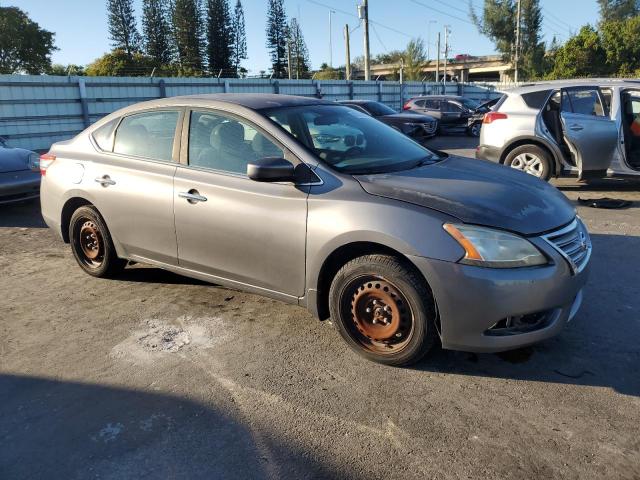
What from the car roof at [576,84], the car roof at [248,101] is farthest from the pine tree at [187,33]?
the car roof at [248,101]

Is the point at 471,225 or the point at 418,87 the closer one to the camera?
the point at 471,225

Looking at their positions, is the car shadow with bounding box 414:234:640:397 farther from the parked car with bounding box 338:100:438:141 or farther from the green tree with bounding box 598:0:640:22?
the green tree with bounding box 598:0:640:22

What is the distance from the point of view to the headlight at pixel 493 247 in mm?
2842

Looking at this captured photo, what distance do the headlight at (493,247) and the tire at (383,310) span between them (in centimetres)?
33

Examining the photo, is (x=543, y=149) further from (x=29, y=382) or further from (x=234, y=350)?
(x=29, y=382)

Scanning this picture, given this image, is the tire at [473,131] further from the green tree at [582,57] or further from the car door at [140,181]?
the green tree at [582,57]

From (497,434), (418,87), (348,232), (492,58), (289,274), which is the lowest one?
(497,434)

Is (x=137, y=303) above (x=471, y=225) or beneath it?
beneath

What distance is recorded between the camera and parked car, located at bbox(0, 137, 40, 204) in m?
7.50

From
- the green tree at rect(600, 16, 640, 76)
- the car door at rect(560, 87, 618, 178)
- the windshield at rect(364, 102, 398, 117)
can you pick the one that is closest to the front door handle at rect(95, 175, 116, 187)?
the car door at rect(560, 87, 618, 178)

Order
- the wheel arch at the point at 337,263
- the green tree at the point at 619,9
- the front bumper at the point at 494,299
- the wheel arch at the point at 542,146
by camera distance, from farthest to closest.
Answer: the green tree at the point at 619,9
the wheel arch at the point at 542,146
the wheel arch at the point at 337,263
the front bumper at the point at 494,299

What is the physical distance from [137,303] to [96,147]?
147 centimetres

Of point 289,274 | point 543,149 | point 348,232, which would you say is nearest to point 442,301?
point 348,232

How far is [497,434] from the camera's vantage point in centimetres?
257
